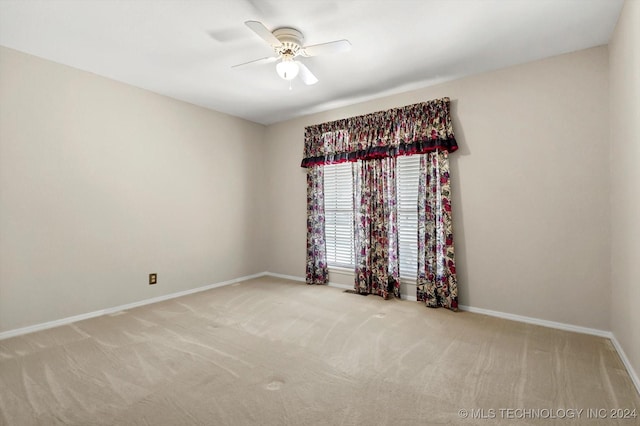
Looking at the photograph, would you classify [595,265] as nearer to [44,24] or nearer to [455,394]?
[455,394]

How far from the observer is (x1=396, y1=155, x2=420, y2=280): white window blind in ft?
11.9

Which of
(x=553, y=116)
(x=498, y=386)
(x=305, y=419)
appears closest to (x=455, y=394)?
(x=498, y=386)

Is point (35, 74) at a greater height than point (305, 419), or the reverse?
point (35, 74)

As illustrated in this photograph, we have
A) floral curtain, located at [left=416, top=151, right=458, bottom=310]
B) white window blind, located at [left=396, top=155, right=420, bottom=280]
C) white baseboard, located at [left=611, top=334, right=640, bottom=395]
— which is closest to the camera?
white baseboard, located at [left=611, top=334, right=640, bottom=395]

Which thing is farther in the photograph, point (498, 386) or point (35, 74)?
point (35, 74)

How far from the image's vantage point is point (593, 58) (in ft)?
8.76

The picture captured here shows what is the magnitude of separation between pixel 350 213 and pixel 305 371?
97.8 inches

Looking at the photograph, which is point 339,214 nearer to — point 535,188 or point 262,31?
point 535,188

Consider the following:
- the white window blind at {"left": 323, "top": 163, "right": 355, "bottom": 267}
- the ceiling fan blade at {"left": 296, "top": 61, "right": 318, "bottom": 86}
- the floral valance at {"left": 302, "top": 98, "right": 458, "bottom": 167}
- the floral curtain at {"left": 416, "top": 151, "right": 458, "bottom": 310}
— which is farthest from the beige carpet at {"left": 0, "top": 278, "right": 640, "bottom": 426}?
the ceiling fan blade at {"left": 296, "top": 61, "right": 318, "bottom": 86}

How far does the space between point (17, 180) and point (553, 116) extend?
4967 mm

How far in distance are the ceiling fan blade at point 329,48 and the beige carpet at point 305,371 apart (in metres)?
2.38

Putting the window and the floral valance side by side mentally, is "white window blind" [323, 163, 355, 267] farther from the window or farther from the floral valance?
the floral valance

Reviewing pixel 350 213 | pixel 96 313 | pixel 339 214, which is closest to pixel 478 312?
pixel 350 213

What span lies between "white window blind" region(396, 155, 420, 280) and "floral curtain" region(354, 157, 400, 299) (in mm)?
75
